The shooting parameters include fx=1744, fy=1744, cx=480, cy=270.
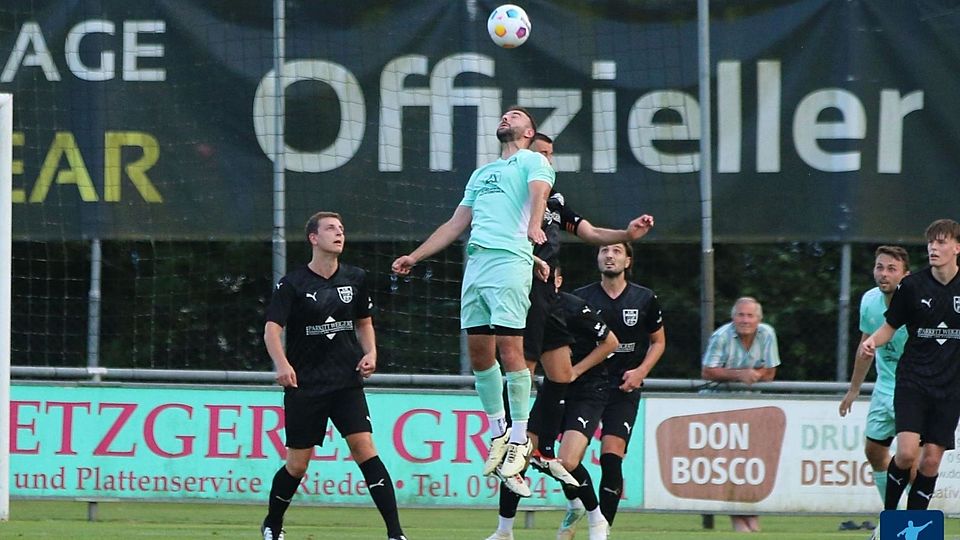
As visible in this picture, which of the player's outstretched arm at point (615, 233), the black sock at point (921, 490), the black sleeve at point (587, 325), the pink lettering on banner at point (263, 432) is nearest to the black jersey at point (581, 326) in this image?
the black sleeve at point (587, 325)

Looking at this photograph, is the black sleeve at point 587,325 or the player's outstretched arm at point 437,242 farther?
the black sleeve at point 587,325

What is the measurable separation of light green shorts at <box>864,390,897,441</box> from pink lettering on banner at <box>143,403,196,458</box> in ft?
17.2

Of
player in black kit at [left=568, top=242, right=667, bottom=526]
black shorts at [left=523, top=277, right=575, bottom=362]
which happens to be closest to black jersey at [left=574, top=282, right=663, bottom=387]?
player in black kit at [left=568, top=242, right=667, bottom=526]

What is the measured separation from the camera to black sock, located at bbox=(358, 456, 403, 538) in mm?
10156

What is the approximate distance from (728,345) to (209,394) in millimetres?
4165

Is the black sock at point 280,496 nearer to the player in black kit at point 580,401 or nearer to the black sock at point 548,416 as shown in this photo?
the player in black kit at point 580,401

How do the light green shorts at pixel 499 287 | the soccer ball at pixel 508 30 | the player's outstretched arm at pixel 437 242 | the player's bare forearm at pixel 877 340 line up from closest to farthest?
the light green shorts at pixel 499 287
the player's outstretched arm at pixel 437 242
the player's bare forearm at pixel 877 340
the soccer ball at pixel 508 30

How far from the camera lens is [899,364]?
11.2 m

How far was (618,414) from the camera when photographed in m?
11.7

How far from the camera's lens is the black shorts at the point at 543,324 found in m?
10.3

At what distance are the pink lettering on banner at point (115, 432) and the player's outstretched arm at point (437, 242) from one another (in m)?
4.61

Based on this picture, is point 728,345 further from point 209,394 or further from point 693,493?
point 209,394

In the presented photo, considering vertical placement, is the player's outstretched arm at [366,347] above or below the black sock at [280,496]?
above

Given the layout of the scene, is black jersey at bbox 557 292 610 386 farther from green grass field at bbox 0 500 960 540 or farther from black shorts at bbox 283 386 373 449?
green grass field at bbox 0 500 960 540
